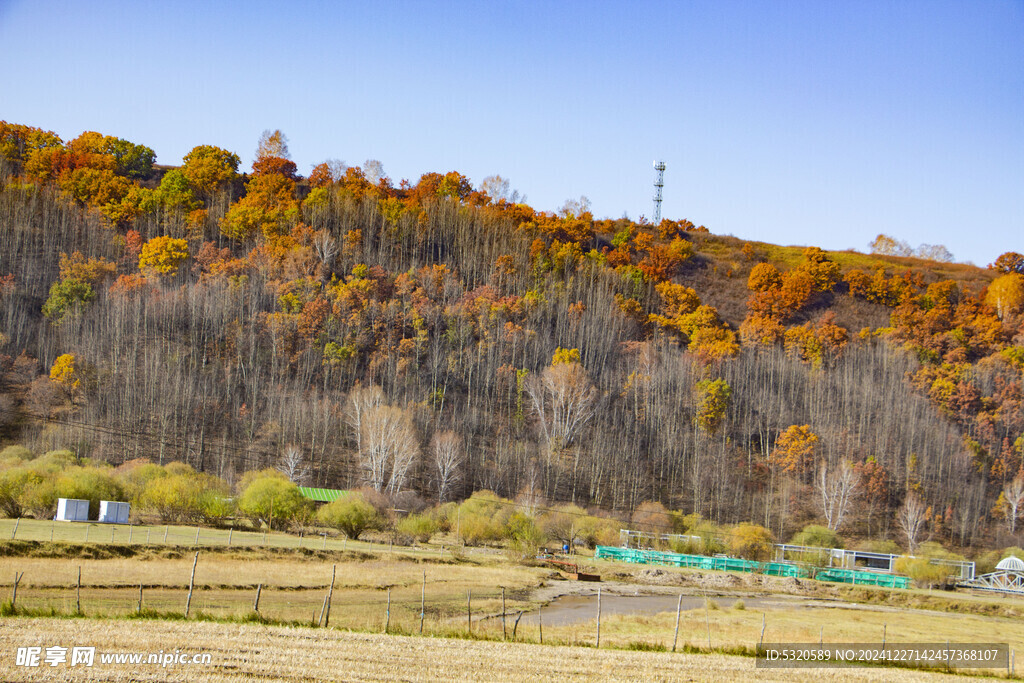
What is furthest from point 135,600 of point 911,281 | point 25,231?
point 911,281

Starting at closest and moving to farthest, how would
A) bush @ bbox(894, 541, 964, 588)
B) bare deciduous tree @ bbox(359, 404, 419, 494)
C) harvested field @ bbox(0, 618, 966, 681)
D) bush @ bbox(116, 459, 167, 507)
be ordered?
harvested field @ bbox(0, 618, 966, 681), bush @ bbox(116, 459, 167, 507), bush @ bbox(894, 541, 964, 588), bare deciduous tree @ bbox(359, 404, 419, 494)

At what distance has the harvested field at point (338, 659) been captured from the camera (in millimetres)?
15836

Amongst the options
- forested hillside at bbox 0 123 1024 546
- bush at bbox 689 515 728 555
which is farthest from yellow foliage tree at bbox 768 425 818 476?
bush at bbox 689 515 728 555

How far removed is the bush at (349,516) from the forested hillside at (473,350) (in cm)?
1469

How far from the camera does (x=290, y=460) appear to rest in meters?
74.6

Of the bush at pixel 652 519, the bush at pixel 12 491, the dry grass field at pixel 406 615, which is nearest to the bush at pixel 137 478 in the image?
the bush at pixel 12 491

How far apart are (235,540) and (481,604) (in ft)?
57.1

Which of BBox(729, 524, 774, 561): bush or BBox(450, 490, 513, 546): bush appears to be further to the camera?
BBox(729, 524, 774, 561): bush

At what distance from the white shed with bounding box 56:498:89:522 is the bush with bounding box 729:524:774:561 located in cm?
4551

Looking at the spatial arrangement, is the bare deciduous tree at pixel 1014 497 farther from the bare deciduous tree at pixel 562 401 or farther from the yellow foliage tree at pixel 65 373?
the yellow foliage tree at pixel 65 373

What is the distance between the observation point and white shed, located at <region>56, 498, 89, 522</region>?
48050mm

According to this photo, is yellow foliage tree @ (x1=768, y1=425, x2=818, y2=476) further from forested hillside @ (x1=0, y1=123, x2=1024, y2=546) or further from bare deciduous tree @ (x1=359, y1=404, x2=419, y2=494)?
bare deciduous tree @ (x1=359, y1=404, x2=419, y2=494)

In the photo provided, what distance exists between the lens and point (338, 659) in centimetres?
1791

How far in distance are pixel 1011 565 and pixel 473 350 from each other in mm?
57388
